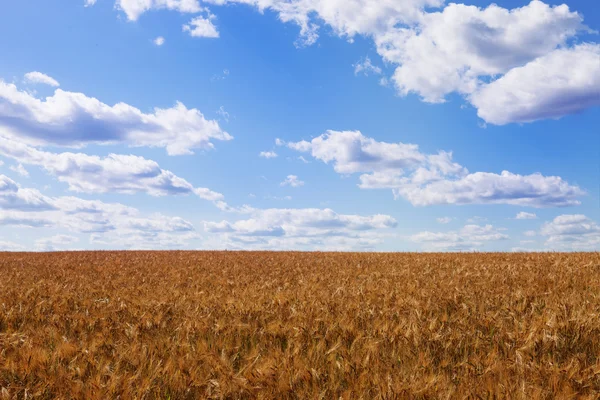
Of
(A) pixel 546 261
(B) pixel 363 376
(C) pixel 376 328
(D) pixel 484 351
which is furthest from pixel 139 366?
(A) pixel 546 261

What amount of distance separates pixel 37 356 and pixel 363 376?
285 cm

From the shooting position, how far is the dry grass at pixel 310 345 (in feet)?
11.1

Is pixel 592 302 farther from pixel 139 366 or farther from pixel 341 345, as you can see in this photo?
pixel 139 366

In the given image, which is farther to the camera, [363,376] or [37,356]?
[37,356]

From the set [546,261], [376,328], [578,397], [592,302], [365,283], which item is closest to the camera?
[578,397]

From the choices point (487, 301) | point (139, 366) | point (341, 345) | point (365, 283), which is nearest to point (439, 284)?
point (365, 283)

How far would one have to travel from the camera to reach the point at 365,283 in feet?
31.6

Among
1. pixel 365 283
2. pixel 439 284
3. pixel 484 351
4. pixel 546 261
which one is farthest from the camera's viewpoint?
pixel 546 261

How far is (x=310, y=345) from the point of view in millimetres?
4516

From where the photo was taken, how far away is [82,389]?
11.2 ft

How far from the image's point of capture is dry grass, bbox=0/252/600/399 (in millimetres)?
3387

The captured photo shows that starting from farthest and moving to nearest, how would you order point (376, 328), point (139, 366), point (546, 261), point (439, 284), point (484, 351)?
point (546, 261) < point (439, 284) < point (376, 328) < point (484, 351) < point (139, 366)

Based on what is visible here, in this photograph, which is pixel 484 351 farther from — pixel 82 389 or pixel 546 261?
pixel 546 261

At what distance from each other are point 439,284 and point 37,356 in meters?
6.95
